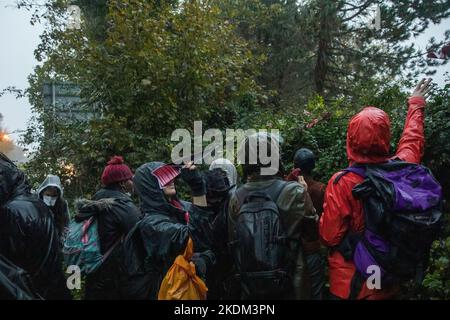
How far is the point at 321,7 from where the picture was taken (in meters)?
13.6

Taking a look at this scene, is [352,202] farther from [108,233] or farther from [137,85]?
[137,85]

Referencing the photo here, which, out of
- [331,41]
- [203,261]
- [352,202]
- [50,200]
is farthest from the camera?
[331,41]

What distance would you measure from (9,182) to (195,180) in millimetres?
1513

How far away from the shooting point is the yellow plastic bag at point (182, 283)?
282 centimetres

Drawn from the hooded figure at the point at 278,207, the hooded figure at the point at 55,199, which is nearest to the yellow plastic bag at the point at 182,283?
the hooded figure at the point at 278,207

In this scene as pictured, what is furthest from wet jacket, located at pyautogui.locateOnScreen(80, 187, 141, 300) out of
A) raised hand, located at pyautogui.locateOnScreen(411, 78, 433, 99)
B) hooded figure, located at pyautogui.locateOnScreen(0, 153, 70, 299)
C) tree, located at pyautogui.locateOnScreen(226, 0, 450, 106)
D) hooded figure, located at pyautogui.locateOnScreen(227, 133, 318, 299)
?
tree, located at pyautogui.locateOnScreen(226, 0, 450, 106)

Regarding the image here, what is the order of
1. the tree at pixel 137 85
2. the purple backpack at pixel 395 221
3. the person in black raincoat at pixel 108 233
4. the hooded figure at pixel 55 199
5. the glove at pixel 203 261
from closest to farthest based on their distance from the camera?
the purple backpack at pixel 395 221 < the glove at pixel 203 261 < the person in black raincoat at pixel 108 233 < the hooded figure at pixel 55 199 < the tree at pixel 137 85

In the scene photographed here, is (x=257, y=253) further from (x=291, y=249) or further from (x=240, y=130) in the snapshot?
(x=240, y=130)

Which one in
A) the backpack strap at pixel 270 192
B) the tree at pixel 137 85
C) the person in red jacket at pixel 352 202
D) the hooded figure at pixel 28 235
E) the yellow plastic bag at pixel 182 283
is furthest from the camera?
the tree at pixel 137 85

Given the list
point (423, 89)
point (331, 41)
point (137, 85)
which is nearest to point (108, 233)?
point (423, 89)

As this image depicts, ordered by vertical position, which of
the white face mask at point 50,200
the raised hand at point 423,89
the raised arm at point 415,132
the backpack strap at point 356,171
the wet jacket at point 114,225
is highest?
the raised hand at point 423,89

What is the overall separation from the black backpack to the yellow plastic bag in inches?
11.6

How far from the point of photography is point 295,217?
2.91m

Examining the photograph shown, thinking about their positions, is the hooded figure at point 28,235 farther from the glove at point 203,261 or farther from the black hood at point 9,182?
the glove at point 203,261
